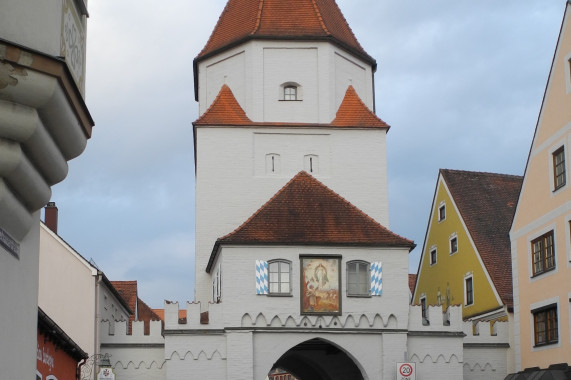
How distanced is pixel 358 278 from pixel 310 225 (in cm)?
249

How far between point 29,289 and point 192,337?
85.8 ft

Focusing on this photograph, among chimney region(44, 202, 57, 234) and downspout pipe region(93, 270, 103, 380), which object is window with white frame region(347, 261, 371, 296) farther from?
chimney region(44, 202, 57, 234)

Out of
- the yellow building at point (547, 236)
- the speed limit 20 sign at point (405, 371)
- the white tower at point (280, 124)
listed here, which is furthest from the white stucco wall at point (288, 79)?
the speed limit 20 sign at point (405, 371)

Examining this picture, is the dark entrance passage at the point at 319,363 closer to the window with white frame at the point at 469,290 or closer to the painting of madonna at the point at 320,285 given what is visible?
the painting of madonna at the point at 320,285

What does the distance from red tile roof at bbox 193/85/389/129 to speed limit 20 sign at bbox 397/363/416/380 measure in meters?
11.5

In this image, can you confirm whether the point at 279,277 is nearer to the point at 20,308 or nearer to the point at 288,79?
the point at 288,79

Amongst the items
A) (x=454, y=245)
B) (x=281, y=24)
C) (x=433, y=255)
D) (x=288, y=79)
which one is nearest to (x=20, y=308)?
(x=288, y=79)

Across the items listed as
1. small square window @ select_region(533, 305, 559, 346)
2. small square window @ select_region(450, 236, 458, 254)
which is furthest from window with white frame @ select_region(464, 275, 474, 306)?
small square window @ select_region(533, 305, 559, 346)

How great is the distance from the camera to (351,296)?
3412 centimetres

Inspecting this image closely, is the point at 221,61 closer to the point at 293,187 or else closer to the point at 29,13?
the point at 293,187

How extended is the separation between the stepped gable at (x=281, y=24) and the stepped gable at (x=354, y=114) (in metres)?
2.09

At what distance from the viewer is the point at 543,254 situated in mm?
32094

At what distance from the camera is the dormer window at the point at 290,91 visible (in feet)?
139

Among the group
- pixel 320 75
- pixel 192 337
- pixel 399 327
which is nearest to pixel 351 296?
pixel 399 327
